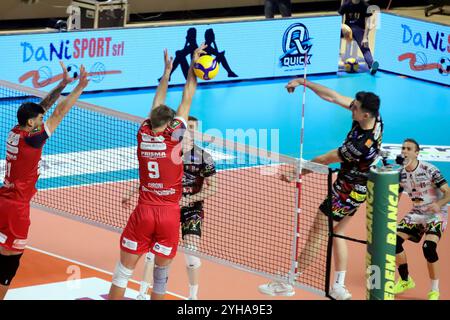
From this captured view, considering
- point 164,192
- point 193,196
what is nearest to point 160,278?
point 164,192

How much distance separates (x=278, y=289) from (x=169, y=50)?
37.5 ft

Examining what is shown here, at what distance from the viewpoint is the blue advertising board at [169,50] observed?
21.5 m

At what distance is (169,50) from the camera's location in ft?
75.7

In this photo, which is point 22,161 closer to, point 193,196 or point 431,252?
point 193,196

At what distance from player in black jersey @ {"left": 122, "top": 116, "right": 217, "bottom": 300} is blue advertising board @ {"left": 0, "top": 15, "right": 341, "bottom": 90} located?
32.9 ft

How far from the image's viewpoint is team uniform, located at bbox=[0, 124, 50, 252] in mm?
11516

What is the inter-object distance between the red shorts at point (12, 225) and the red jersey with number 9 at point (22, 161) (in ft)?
0.30

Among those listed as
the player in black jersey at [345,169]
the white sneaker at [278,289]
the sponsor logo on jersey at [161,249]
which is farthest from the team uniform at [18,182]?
the white sneaker at [278,289]

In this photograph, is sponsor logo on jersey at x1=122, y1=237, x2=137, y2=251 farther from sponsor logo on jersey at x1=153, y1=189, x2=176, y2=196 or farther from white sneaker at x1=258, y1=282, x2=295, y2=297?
white sneaker at x1=258, y1=282, x2=295, y2=297

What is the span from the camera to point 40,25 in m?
28.5

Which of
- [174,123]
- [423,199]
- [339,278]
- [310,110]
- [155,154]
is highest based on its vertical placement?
[174,123]

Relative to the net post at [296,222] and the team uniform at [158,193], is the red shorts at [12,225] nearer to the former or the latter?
the team uniform at [158,193]
